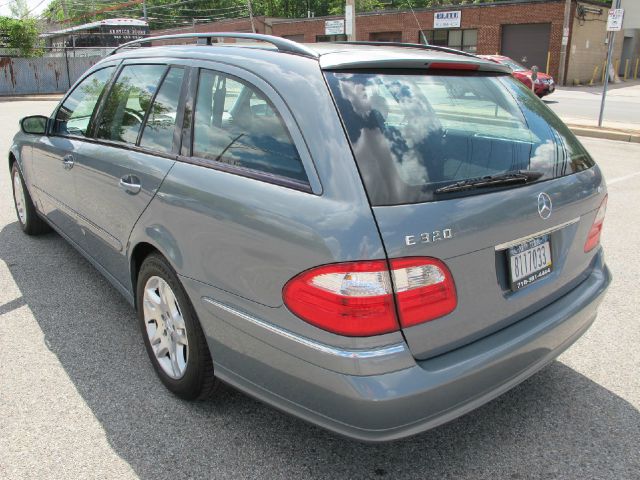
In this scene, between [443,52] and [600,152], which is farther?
[600,152]

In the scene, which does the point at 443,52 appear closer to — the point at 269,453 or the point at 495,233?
the point at 495,233

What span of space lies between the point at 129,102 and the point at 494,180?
223 centimetres

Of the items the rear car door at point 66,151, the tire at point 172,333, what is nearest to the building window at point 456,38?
the rear car door at point 66,151

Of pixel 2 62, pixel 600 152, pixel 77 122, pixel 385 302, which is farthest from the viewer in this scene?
pixel 2 62

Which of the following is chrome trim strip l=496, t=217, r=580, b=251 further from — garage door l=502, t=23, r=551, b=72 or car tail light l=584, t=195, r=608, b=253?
garage door l=502, t=23, r=551, b=72

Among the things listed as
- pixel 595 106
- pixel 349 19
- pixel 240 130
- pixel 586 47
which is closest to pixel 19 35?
pixel 349 19

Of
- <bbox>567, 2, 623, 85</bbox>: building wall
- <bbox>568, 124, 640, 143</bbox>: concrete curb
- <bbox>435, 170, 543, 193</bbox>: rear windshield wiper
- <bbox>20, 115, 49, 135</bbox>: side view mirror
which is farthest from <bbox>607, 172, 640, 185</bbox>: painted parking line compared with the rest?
<bbox>567, 2, 623, 85</bbox>: building wall

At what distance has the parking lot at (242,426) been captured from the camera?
2.45m

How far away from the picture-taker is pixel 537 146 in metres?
2.66

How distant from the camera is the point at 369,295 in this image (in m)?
1.96

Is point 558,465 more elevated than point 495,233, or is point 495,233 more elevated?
point 495,233

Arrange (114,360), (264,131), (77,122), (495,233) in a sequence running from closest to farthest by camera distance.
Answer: (495,233) < (264,131) < (114,360) < (77,122)

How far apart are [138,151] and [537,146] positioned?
2.04 meters

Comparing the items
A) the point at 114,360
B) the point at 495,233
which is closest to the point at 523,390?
the point at 495,233
